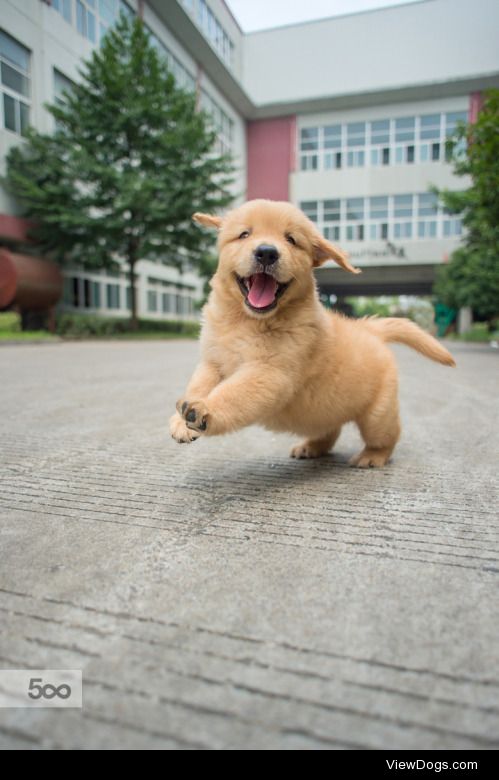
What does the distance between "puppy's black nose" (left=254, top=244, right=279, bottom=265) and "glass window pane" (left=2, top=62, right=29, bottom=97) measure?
55.7 ft

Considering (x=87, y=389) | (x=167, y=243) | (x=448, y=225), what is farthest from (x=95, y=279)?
(x=448, y=225)

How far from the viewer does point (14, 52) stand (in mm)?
15609

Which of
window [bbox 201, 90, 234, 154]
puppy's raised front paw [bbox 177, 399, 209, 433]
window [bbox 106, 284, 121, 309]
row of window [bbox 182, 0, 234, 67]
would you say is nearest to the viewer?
puppy's raised front paw [bbox 177, 399, 209, 433]

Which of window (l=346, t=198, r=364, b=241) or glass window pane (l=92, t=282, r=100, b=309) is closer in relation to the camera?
glass window pane (l=92, t=282, r=100, b=309)

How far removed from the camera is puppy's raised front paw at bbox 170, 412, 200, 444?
76.1 inches

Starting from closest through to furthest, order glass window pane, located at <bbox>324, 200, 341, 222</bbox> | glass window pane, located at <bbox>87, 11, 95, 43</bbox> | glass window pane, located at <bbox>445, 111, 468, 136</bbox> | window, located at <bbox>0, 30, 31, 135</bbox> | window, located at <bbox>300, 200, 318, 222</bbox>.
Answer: window, located at <bbox>0, 30, 31, 135</bbox>
glass window pane, located at <bbox>87, 11, 95, 43</bbox>
glass window pane, located at <bbox>445, 111, 468, 136</bbox>
glass window pane, located at <bbox>324, 200, 341, 222</bbox>
window, located at <bbox>300, 200, 318, 222</bbox>

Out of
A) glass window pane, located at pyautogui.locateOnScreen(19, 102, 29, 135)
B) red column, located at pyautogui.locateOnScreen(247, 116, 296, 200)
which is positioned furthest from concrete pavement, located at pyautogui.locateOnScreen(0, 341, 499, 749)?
red column, located at pyautogui.locateOnScreen(247, 116, 296, 200)

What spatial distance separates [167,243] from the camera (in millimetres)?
18797

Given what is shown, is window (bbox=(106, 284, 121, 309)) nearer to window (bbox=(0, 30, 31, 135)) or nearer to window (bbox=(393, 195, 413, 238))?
window (bbox=(0, 30, 31, 135))

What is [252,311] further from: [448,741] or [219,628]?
[448,741]

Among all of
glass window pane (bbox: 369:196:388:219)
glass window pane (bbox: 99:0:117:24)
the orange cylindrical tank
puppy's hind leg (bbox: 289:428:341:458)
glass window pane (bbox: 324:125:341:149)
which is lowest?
puppy's hind leg (bbox: 289:428:341:458)

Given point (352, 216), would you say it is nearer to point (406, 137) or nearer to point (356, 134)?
point (356, 134)

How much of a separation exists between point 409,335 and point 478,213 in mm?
11114

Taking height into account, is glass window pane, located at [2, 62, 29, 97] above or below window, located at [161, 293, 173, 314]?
above
